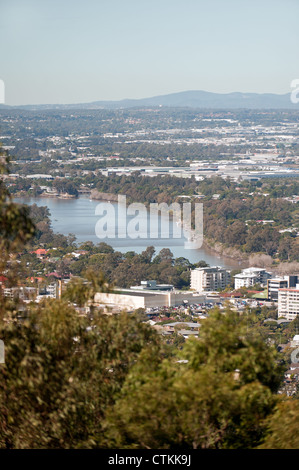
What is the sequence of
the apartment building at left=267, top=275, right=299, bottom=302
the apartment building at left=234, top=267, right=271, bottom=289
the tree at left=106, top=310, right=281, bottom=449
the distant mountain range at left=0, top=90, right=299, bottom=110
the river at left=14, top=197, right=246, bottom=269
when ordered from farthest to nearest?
1. the distant mountain range at left=0, top=90, right=299, bottom=110
2. the river at left=14, top=197, right=246, bottom=269
3. the apartment building at left=234, top=267, right=271, bottom=289
4. the apartment building at left=267, top=275, right=299, bottom=302
5. the tree at left=106, top=310, right=281, bottom=449

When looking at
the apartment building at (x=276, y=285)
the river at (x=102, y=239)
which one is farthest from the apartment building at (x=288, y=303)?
the river at (x=102, y=239)

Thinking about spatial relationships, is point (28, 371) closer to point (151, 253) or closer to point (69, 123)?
point (151, 253)

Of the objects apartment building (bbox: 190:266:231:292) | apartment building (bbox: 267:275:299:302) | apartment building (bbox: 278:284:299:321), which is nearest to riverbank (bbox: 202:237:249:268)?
apartment building (bbox: 190:266:231:292)

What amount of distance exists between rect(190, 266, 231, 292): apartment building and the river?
1.64 meters

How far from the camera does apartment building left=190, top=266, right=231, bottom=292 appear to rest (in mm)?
9734

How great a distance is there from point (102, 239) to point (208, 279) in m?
3.97

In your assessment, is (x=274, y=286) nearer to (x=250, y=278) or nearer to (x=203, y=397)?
(x=250, y=278)

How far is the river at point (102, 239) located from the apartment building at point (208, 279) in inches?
64.4

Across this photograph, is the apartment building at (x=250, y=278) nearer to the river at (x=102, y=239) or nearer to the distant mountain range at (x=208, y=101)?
the river at (x=102, y=239)

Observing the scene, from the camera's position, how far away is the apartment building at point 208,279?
9734 mm

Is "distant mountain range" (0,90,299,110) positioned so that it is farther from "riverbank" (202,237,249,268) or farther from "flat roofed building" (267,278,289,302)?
"flat roofed building" (267,278,289,302)

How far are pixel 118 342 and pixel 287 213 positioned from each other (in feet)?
49.8

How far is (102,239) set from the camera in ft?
44.4

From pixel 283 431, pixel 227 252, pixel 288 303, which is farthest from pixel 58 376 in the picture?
pixel 227 252
